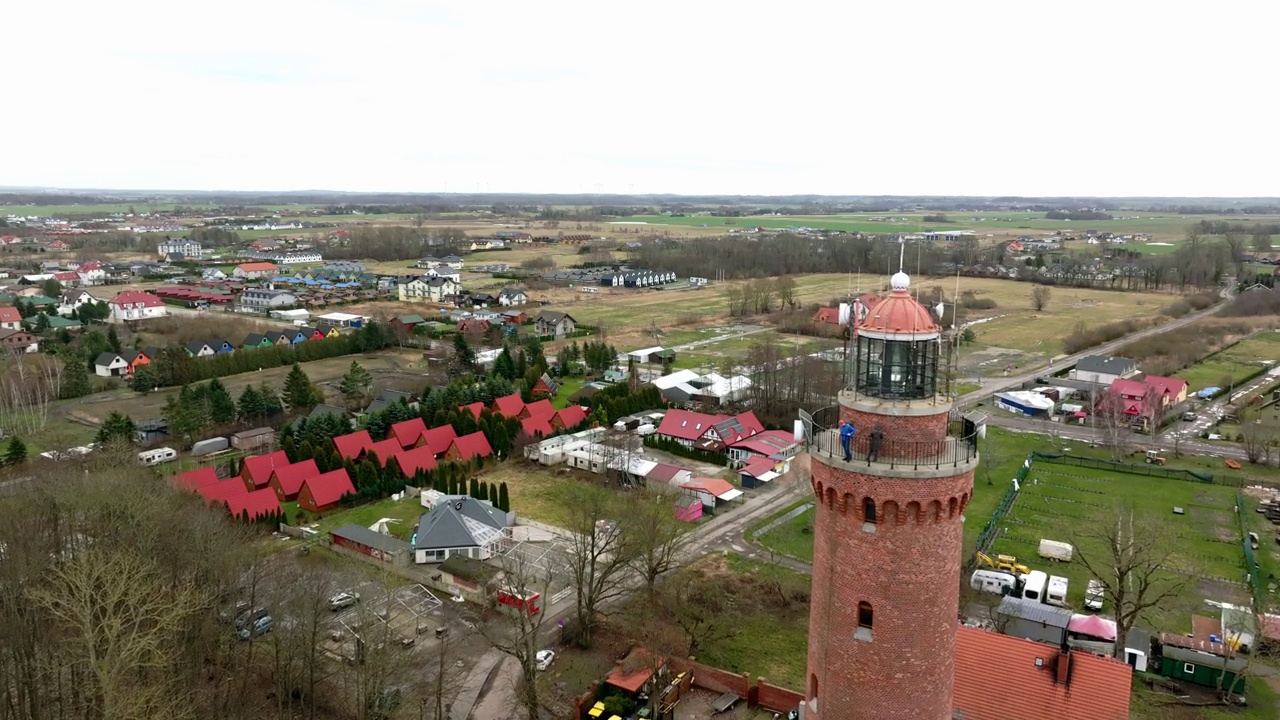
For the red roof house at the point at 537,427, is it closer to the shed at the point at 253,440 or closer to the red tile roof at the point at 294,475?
the red tile roof at the point at 294,475

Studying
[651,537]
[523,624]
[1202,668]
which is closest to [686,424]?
[651,537]

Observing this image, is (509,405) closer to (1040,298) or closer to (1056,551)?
(1056,551)

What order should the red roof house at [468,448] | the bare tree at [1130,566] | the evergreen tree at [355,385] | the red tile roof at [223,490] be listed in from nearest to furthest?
the bare tree at [1130,566], the red tile roof at [223,490], the red roof house at [468,448], the evergreen tree at [355,385]

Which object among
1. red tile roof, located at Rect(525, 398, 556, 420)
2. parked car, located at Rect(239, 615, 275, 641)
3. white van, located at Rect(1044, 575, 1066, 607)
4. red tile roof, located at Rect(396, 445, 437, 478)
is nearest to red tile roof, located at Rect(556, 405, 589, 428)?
red tile roof, located at Rect(525, 398, 556, 420)

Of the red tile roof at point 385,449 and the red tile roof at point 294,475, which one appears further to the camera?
the red tile roof at point 385,449

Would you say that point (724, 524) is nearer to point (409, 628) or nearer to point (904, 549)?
point (409, 628)

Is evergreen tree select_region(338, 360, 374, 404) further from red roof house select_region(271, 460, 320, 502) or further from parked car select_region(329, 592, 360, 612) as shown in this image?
parked car select_region(329, 592, 360, 612)

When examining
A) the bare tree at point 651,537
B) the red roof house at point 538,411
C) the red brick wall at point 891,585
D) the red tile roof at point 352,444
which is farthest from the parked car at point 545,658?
the red roof house at point 538,411
